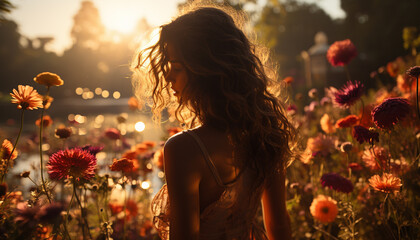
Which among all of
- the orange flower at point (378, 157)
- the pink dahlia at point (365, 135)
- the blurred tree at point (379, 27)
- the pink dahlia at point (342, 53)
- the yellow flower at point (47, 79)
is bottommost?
the orange flower at point (378, 157)

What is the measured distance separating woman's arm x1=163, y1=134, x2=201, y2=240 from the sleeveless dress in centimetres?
5

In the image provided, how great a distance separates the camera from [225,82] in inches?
47.6

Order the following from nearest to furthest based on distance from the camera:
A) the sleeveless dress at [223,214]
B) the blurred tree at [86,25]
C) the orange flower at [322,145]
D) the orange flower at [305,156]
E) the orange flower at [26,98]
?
1. the sleeveless dress at [223,214]
2. the orange flower at [26,98]
3. the orange flower at [305,156]
4. the orange flower at [322,145]
5. the blurred tree at [86,25]

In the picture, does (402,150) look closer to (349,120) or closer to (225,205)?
(349,120)

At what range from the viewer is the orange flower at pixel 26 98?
1330 mm

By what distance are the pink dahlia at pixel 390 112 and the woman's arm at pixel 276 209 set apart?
→ 1.60 ft

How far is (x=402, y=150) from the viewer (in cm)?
246

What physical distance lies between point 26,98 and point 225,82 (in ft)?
2.80

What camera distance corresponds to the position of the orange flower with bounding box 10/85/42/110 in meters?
1.33

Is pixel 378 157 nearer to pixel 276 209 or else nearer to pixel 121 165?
pixel 276 209

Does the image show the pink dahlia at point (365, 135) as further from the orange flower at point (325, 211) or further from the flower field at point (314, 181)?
the orange flower at point (325, 211)

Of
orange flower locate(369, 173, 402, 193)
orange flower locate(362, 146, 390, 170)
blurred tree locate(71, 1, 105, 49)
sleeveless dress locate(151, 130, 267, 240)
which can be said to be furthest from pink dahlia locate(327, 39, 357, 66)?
blurred tree locate(71, 1, 105, 49)

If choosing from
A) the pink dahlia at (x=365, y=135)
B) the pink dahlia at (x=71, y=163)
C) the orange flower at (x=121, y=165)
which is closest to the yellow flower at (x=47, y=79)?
the pink dahlia at (x=71, y=163)

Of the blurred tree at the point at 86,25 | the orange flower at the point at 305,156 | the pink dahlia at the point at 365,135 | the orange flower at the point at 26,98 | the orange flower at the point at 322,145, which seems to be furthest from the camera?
the blurred tree at the point at 86,25
